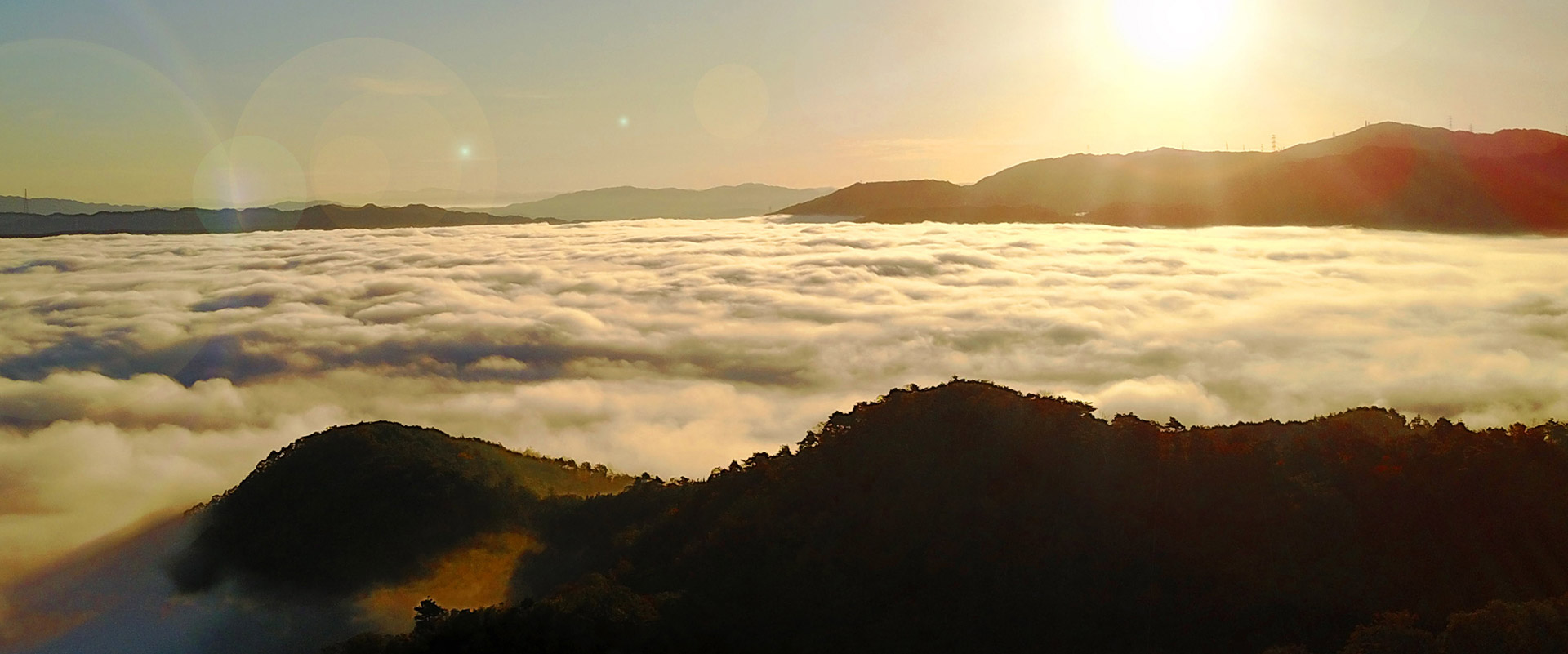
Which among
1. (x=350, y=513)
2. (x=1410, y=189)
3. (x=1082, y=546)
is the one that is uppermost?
(x=1410, y=189)

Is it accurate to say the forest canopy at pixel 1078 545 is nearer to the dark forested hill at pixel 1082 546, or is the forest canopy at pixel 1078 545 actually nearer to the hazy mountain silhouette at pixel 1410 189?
the dark forested hill at pixel 1082 546

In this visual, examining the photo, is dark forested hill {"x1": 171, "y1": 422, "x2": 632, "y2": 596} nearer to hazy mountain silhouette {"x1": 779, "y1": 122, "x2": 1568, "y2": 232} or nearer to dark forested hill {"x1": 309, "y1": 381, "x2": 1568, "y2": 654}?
dark forested hill {"x1": 309, "y1": 381, "x2": 1568, "y2": 654}

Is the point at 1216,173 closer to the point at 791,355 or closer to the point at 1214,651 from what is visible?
the point at 791,355

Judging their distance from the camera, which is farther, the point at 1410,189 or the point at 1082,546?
the point at 1410,189

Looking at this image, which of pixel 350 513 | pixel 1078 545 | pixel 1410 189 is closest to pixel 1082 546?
pixel 1078 545

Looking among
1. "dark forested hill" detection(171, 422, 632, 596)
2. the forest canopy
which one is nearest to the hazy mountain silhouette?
the forest canopy

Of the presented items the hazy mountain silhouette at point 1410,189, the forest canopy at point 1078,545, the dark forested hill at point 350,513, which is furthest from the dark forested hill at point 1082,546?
the hazy mountain silhouette at point 1410,189

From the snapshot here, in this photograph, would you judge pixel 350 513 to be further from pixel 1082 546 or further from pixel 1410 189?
pixel 1410 189

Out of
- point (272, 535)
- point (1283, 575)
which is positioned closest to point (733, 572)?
point (1283, 575)

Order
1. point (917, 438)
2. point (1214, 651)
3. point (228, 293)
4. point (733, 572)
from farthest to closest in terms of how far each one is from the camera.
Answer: point (228, 293), point (917, 438), point (733, 572), point (1214, 651)
